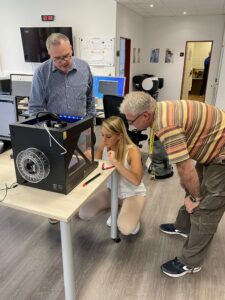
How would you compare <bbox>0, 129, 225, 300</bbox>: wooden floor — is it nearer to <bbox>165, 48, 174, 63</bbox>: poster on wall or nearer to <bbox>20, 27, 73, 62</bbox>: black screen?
<bbox>20, 27, 73, 62</bbox>: black screen

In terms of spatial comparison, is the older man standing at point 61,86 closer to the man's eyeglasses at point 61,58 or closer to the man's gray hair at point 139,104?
the man's eyeglasses at point 61,58

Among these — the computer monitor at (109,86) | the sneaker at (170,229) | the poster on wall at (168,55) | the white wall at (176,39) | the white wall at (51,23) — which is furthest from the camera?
the poster on wall at (168,55)

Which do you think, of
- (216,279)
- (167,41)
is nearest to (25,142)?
(216,279)

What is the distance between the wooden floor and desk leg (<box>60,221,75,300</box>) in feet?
0.64

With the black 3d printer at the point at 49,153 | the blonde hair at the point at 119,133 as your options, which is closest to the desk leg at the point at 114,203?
the blonde hair at the point at 119,133

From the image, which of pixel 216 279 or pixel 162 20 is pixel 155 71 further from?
pixel 216 279

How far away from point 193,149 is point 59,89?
3.58 feet

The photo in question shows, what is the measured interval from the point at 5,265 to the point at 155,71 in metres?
6.86

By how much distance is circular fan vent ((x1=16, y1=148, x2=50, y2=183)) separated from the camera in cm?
120

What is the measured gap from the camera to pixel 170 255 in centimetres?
185

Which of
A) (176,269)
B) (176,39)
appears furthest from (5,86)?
(176,39)

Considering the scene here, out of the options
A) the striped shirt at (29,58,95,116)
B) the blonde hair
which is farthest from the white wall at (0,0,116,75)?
the blonde hair

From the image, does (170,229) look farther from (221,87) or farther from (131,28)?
(131,28)

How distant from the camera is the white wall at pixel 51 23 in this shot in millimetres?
4852
